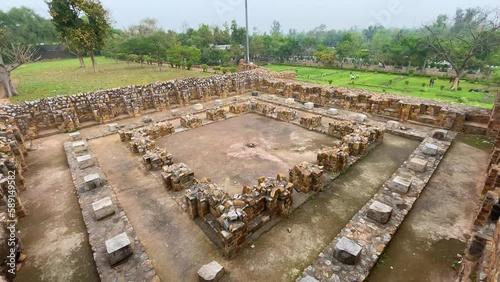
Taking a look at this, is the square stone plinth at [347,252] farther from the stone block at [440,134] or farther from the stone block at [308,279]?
the stone block at [440,134]

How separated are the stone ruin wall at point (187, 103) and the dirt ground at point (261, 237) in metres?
3.22

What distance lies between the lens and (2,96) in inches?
810

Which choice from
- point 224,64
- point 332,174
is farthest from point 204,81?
point 224,64

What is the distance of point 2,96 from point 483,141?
33.2 meters

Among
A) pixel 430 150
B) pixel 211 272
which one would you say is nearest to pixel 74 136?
pixel 211 272

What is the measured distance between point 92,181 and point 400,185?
402 inches

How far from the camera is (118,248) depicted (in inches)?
228

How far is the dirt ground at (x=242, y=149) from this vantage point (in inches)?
379

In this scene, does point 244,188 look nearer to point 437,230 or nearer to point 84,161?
point 437,230

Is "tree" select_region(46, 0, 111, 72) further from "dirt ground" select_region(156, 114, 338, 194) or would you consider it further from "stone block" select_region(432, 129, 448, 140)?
"stone block" select_region(432, 129, 448, 140)

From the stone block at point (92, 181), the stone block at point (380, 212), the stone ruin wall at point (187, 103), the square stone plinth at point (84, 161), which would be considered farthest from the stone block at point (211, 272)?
the stone ruin wall at point (187, 103)

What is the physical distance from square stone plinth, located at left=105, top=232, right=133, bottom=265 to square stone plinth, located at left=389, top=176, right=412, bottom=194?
7894 mm

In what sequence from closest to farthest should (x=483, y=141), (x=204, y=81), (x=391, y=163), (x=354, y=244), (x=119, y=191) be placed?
(x=354, y=244)
(x=119, y=191)
(x=391, y=163)
(x=483, y=141)
(x=204, y=81)

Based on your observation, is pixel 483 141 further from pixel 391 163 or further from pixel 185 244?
pixel 185 244
